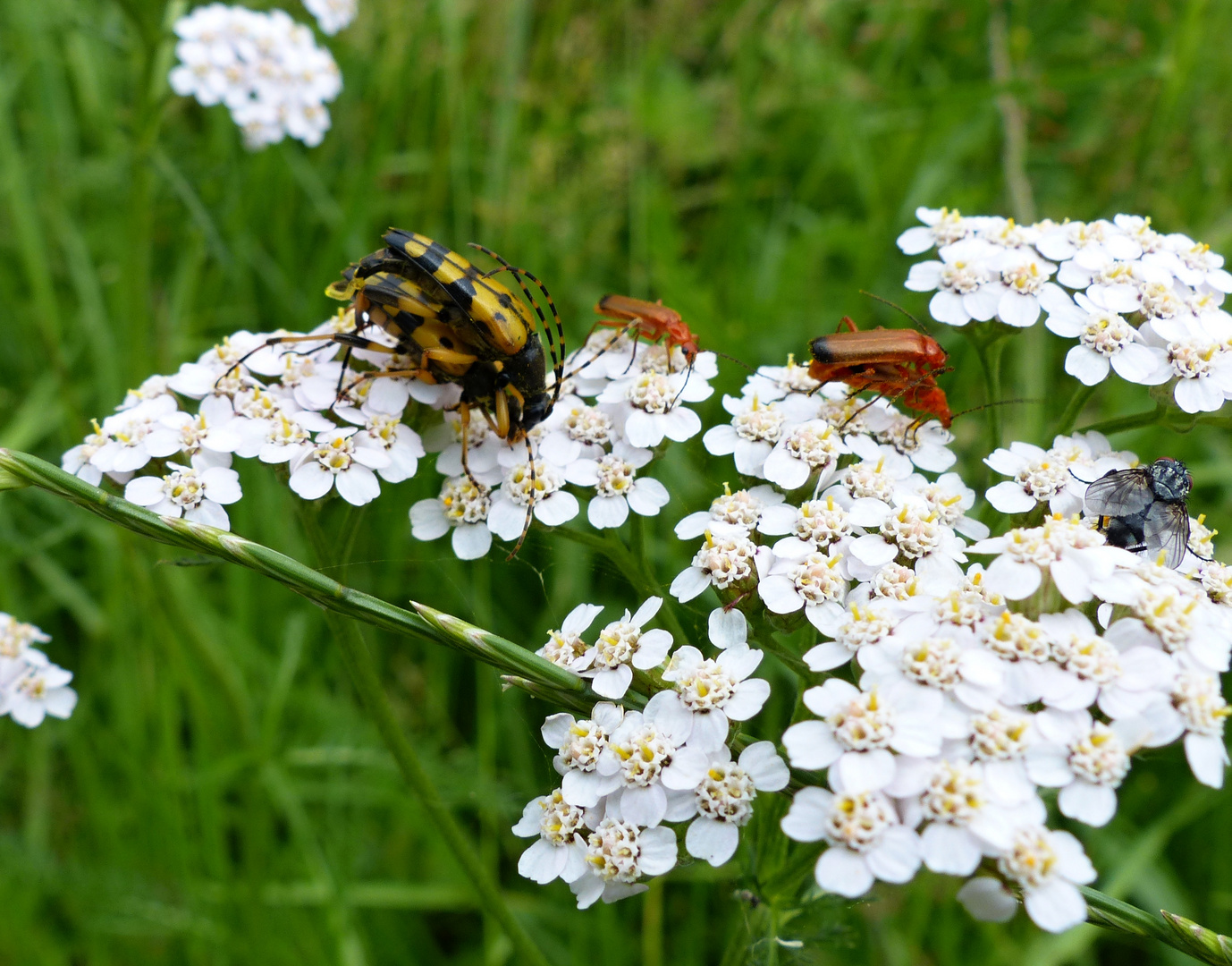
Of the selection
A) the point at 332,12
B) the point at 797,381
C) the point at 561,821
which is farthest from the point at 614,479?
the point at 332,12

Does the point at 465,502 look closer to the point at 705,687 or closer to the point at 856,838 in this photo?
the point at 705,687

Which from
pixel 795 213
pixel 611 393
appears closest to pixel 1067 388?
pixel 795 213

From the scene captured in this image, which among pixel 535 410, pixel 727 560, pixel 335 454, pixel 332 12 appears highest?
pixel 332 12

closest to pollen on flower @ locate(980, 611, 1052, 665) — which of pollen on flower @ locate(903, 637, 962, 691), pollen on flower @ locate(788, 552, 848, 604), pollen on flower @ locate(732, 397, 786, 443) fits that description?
pollen on flower @ locate(903, 637, 962, 691)

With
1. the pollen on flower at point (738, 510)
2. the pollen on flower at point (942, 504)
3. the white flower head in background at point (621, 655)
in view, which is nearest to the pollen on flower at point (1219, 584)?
the pollen on flower at point (942, 504)

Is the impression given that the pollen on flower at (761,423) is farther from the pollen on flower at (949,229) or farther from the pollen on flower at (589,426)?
the pollen on flower at (949,229)

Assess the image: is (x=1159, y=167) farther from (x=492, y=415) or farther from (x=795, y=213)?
(x=492, y=415)

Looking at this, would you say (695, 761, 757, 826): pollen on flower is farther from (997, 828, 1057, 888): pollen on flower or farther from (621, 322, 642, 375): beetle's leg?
(621, 322, 642, 375): beetle's leg

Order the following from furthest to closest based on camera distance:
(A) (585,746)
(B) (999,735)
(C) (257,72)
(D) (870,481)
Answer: (C) (257,72) → (D) (870,481) → (A) (585,746) → (B) (999,735)
